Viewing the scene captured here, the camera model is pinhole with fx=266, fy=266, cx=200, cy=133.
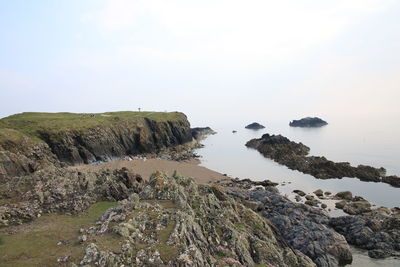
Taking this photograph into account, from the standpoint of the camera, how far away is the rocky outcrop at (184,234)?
18656 millimetres

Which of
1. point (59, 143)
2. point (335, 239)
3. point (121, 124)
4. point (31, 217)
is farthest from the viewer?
point (121, 124)

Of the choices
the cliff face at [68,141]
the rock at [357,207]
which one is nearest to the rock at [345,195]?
the rock at [357,207]

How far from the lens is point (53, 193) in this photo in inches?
1198

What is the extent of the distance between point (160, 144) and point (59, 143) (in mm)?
50284

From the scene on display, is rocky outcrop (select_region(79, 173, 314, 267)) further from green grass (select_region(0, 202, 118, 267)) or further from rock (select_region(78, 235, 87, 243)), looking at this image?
green grass (select_region(0, 202, 118, 267))

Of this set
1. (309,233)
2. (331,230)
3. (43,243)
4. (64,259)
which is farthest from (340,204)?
(43,243)

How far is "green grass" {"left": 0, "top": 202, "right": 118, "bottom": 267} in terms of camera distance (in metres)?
18.4

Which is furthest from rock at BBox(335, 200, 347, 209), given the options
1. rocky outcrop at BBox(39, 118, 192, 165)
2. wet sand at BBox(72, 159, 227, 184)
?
rocky outcrop at BBox(39, 118, 192, 165)

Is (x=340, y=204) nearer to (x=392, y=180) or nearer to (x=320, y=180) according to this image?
(x=320, y=180)

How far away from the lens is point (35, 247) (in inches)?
797

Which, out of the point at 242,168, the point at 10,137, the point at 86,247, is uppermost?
the point at 10,137

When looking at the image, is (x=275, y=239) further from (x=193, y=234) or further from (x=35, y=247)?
(x=35, y=247)

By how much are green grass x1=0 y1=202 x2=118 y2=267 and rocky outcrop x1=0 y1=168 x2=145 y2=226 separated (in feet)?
6.53

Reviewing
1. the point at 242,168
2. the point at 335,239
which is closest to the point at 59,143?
the point at 242,168
